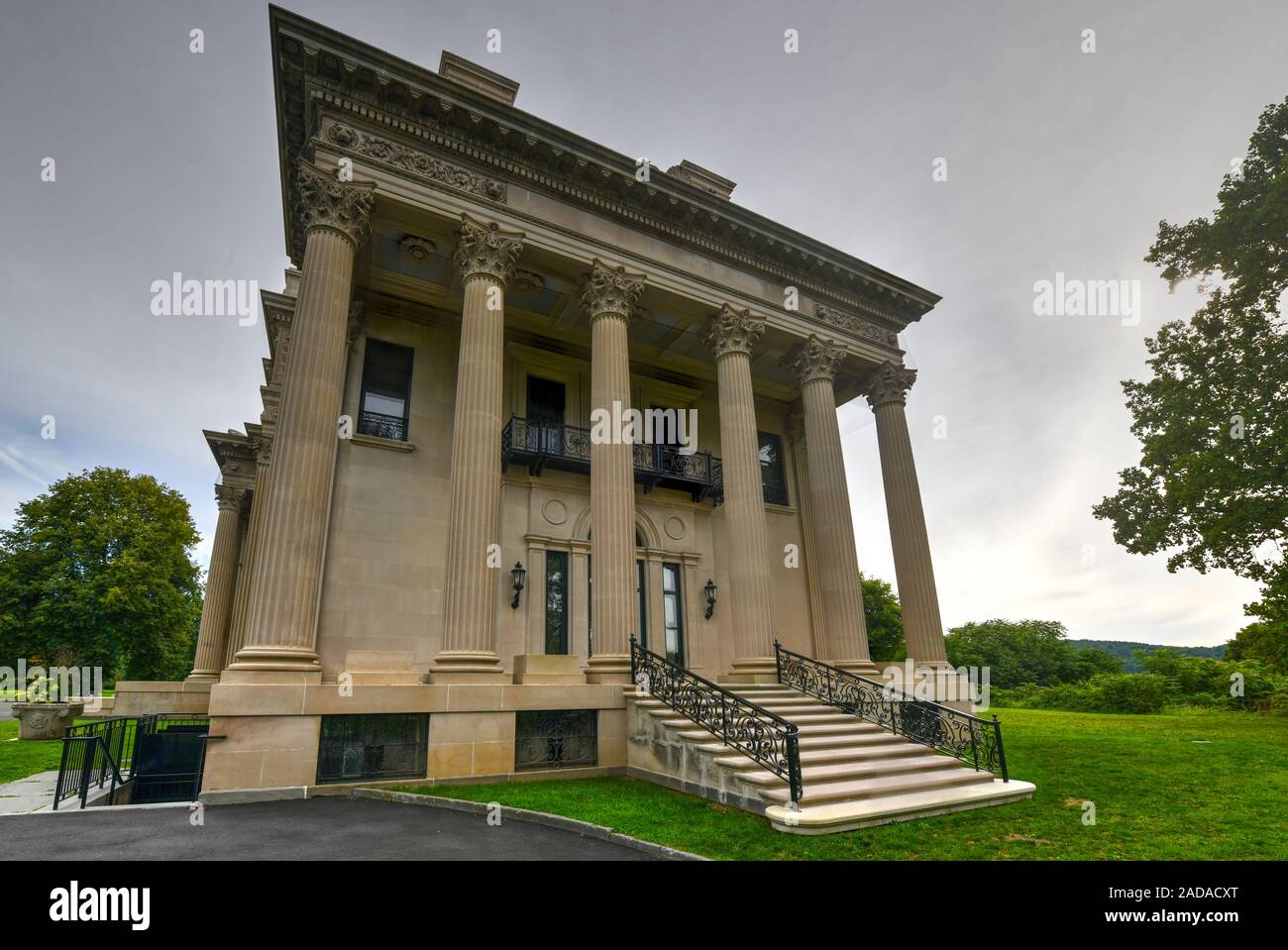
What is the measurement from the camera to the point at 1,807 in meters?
8.63

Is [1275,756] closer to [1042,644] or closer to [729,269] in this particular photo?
[729,269]

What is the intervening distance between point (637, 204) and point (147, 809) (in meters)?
15.4

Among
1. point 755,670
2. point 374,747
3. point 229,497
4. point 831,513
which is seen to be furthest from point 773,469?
point 229,497

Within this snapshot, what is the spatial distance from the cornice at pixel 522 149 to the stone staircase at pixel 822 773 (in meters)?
11.9

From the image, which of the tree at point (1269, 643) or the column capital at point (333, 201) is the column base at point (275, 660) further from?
the tree at point (1269, 643)

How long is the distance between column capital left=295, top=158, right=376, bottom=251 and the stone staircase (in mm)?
11011

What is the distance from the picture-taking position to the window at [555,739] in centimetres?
1162

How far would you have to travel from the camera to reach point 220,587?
72.3 ft

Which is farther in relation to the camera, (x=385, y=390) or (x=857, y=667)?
(x=385, y=390)

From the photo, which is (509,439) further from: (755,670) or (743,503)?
(755,670)

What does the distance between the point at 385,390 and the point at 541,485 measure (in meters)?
4.72

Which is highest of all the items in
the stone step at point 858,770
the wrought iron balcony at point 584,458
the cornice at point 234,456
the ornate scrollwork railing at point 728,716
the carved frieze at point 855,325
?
the carved frieze at point 855,325

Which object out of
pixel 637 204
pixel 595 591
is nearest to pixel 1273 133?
pixel 637 204

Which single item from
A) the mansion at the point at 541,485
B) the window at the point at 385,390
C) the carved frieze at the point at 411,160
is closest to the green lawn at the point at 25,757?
the mansion at the point at 541,485
